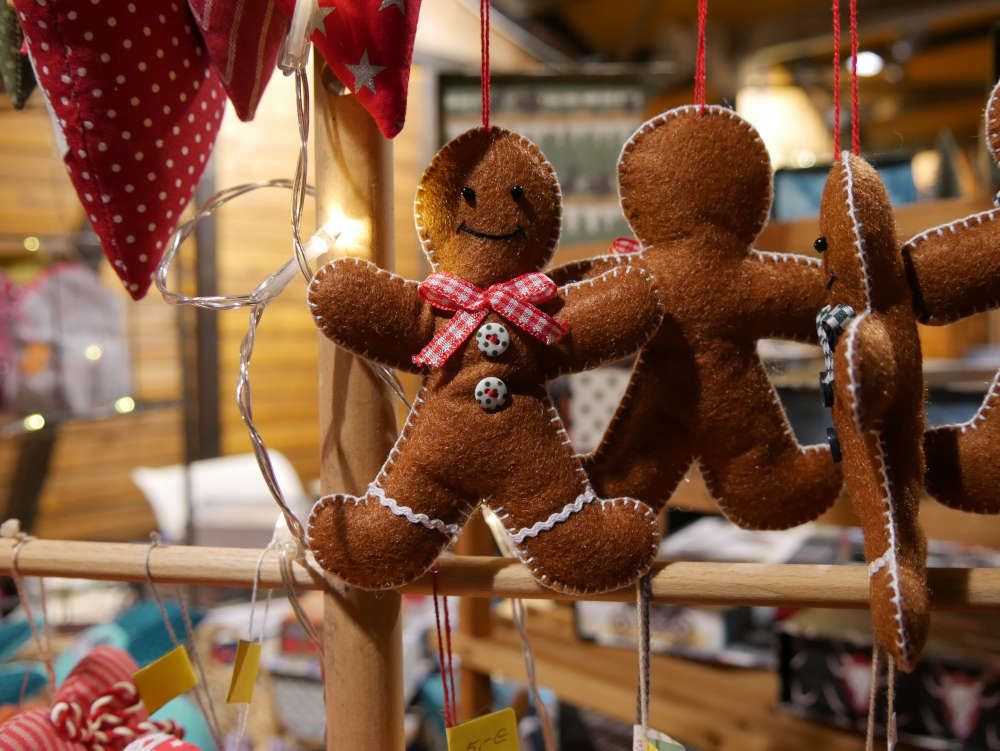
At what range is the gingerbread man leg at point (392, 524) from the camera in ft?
1.42

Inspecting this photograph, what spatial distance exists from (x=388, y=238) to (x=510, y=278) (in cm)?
11

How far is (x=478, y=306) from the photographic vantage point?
1.41ft

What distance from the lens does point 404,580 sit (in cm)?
44

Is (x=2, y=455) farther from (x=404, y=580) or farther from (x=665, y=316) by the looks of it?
(x=665, y=316)

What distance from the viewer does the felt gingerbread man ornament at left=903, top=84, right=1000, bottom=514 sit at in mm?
429

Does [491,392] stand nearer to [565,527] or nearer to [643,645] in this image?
[565,527]

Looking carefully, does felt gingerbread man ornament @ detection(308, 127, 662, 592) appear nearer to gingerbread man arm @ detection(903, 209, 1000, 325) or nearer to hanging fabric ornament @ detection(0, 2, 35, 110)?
gingerbread man arm @ detection(903, 209, 1000, 325)

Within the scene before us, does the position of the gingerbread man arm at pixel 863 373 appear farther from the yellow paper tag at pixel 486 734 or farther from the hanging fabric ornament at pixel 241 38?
the hanging fabric ornament at pixel 241 38

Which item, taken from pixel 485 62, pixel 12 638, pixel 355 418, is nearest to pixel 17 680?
pixel 12 638

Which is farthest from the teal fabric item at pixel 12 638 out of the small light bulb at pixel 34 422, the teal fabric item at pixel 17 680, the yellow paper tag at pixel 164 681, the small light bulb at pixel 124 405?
the yellow paper tag at pixel 164 681

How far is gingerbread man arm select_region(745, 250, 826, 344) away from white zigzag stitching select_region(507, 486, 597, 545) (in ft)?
0.51

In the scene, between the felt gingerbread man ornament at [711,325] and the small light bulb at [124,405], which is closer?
the felt gingerbread man ornament at [711,325]

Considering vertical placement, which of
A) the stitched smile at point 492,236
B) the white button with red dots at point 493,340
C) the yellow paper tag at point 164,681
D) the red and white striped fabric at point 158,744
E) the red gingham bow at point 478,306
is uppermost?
the stitched smile at point 492,236

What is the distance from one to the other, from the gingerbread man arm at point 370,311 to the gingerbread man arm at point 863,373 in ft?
0.74
